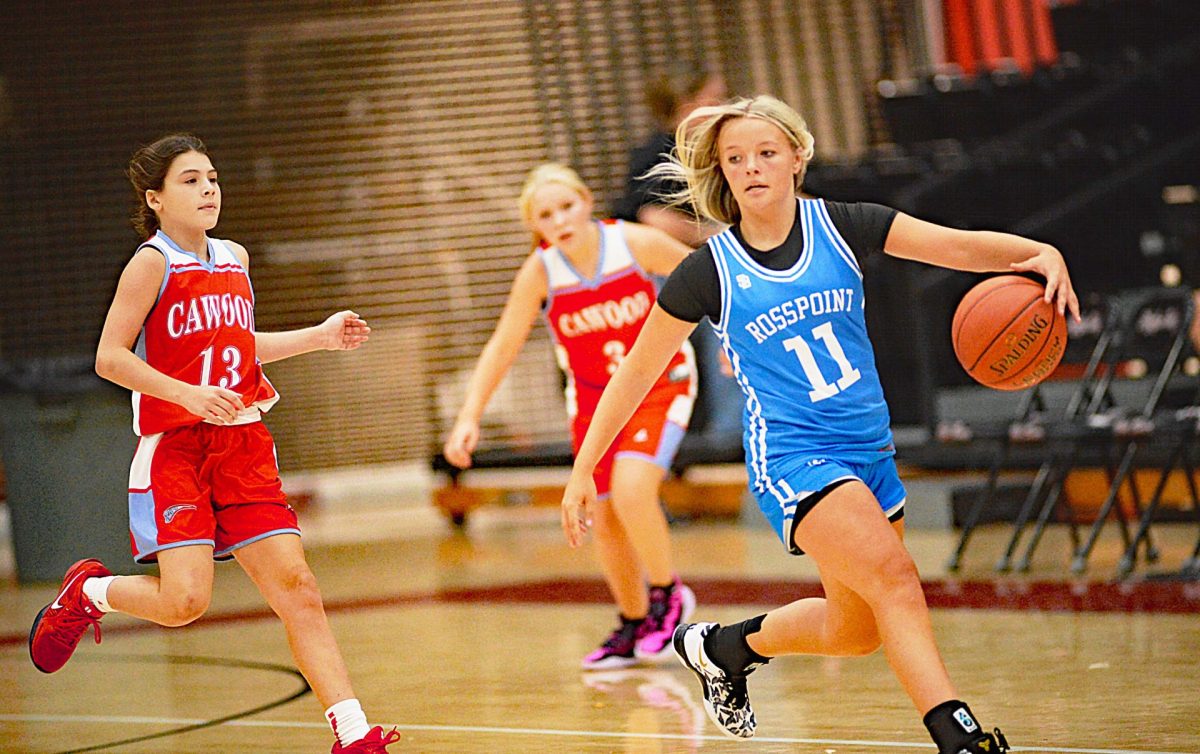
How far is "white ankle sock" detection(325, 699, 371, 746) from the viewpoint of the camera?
357 centimetres

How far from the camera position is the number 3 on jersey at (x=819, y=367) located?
3.34 meters

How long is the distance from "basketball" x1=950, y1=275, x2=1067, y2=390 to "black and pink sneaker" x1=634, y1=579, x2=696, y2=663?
1.71 meters

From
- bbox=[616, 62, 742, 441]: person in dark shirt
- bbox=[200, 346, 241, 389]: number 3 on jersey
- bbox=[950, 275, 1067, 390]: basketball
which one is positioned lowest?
bbox=[950, 275, 1067, 390]: basketball

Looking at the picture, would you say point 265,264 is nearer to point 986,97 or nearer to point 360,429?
point 360,429

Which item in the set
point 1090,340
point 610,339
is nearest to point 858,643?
point 610,339

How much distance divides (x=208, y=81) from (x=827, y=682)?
733 centimetres

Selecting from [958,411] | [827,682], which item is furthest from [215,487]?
[958,411]

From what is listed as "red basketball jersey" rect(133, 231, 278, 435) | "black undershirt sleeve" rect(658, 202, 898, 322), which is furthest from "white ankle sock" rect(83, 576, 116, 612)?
"black undershirt sleeve" rect(658, 202, 898, 322)

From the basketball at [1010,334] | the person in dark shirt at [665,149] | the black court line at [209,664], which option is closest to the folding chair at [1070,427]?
the person in dark shirt at [665,149]

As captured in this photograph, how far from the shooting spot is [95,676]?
18.4 ft

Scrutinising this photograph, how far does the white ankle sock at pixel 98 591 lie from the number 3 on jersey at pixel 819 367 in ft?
5.69

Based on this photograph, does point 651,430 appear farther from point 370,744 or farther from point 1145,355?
point 1145,355

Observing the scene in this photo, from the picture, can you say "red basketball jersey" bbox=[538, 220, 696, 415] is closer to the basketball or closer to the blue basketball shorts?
the basketball

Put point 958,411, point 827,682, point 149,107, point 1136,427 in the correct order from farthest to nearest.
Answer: point 149,107, point 958,411, point 1136,427, point 827,682
